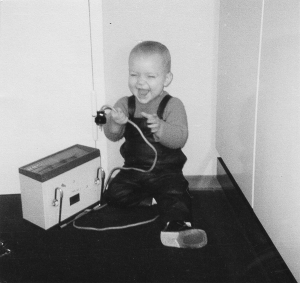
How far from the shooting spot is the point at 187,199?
126 centimetres

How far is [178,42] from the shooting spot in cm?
141

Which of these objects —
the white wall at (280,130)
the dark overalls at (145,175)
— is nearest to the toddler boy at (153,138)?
the dark overalls at (145,175)

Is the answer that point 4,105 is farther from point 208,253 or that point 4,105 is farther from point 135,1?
point 208,253

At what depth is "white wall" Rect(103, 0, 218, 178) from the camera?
138 cm

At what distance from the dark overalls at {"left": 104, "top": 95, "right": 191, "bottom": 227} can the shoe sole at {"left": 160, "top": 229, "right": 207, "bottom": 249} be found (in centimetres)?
13

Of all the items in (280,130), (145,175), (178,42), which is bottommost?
(145,175)

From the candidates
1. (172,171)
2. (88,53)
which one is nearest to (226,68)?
(172,171)

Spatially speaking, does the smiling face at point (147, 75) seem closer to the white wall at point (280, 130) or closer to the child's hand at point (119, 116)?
the child's hand at point (119, 116)

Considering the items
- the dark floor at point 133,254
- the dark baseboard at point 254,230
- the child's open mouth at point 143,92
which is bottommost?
the dark floor at point 133,254

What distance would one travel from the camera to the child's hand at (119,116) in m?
1.22

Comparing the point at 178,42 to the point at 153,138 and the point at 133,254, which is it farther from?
the point at 133,254

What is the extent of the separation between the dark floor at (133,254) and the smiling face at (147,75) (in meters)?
0.38

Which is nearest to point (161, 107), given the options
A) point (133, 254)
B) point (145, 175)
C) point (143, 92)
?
point (143, 92)

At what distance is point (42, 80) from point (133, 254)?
2.24 ft
